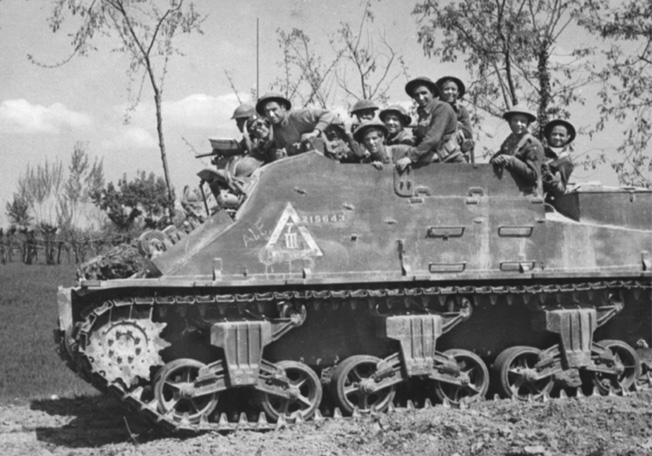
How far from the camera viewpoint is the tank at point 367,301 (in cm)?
995

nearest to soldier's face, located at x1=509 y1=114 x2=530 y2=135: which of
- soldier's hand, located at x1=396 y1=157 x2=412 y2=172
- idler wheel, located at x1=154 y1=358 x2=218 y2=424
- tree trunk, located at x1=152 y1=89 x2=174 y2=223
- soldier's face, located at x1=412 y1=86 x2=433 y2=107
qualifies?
soldier's face, located at x1=412 y1=86 x2=433 y2=107

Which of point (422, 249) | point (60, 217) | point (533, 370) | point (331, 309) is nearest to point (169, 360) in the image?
point (331, 309)

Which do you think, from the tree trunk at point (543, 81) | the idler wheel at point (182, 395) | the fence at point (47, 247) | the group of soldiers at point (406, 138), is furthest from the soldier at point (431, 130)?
the fence at point (47, 247)

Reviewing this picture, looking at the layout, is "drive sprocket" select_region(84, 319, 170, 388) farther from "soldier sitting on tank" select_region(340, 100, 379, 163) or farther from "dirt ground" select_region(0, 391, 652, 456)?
"soldier sitting on tank" select_region(340, 100, 379, 163)

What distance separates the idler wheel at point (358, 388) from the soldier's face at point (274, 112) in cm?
304

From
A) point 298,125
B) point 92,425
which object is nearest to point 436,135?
point 298,125

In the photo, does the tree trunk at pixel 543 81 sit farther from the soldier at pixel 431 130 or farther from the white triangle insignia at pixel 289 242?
the white triangle insignia at pixel 289 242

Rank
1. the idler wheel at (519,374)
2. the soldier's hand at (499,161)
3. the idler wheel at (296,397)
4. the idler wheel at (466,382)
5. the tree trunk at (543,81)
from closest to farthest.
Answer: the idler wheel at (296,397) → the idler wheel at (466,382) → the soldier's hand at (499,161) → the idler wheel at (519,374) → the tree trunk at (543,81)

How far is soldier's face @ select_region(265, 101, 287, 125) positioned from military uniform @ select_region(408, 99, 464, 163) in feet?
5.53

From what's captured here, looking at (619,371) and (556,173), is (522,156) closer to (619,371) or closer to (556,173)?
(556,173)

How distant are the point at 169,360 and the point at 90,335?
1.29m

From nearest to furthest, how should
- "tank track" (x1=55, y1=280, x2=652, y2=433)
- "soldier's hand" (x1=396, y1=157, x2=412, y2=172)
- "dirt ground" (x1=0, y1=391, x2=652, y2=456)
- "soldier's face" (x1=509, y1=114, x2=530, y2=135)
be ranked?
"dirt ground" (x1=0, y1=391, x2=652, y2=456)
"tank track" (x1=55, y1=280, x2=652, y2=433)
"soldier's hand" (x1=396, y1=157, x2=412, y2=172)
"soldier's face" (x1=509, y1=114, x2=530, y2=135)

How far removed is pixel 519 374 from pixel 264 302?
3.40 meters

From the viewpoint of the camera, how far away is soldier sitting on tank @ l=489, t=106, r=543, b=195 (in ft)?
37.6
